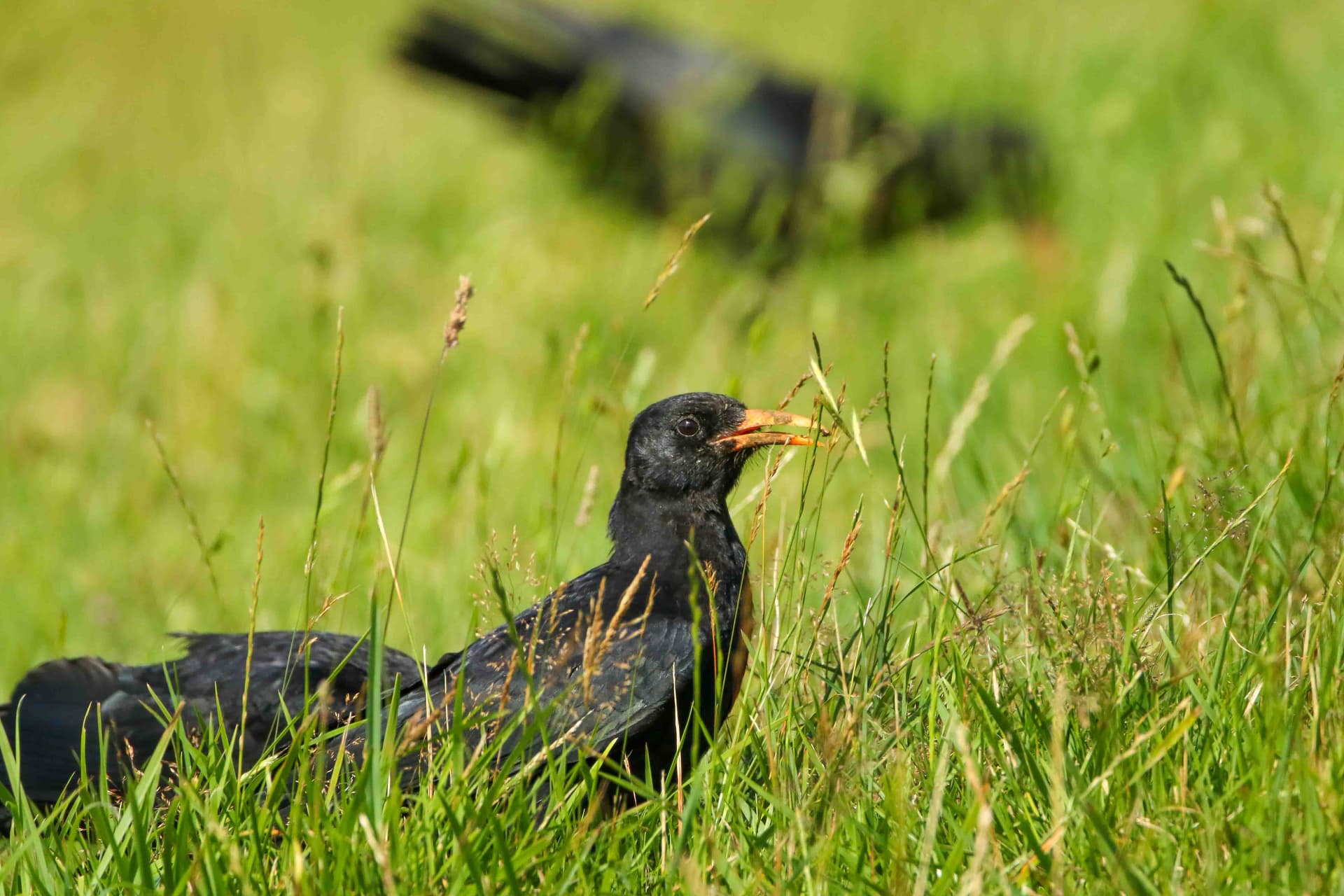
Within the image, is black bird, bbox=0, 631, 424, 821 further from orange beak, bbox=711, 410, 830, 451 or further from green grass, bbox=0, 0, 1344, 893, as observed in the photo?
orange beak, bbox=711, 410, 830, 451

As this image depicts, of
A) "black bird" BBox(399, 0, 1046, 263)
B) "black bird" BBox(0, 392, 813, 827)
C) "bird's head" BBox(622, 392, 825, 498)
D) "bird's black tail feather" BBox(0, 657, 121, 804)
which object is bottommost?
"bird's black tail feather" BBox(0, 657, 121, 804)

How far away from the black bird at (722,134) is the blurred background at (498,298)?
23 cm

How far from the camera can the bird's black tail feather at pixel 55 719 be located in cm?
333

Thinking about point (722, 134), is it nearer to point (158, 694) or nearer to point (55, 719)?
point (158, 694)

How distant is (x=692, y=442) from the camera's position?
362cm

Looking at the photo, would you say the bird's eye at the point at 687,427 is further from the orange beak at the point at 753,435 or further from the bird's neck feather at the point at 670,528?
the bird's neck feather at the point at 670,528

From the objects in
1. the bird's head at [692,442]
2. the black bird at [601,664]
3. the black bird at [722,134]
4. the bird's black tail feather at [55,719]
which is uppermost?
the black bird at [722,134]

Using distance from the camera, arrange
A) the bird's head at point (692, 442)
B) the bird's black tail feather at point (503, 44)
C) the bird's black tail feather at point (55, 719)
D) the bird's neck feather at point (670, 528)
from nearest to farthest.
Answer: the bird's black tail feather at point (55, 719) < the bird's neck feather at point (670, 528) < the bird's head at point (692, 442) < the bird's black tail feather at point (503, 44)

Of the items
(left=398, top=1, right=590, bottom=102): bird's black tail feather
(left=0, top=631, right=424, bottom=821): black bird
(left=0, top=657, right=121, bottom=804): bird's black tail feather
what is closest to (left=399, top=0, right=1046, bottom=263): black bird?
(left=398, top=1, right=590, bottom=102): bird's black tail feather

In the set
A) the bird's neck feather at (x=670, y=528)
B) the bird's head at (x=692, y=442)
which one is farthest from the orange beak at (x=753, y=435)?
the bird's neck feather at (x=670, y=528)

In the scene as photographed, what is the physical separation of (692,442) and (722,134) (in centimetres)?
478

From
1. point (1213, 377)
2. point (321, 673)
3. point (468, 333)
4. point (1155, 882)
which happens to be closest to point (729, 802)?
point (1155, 882)

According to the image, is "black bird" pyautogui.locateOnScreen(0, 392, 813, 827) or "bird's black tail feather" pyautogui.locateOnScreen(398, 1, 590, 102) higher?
"bird's black tail feather" pyautogui.locateOnScreen(398, 1, 590, 102)

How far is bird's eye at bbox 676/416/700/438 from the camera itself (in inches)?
142
